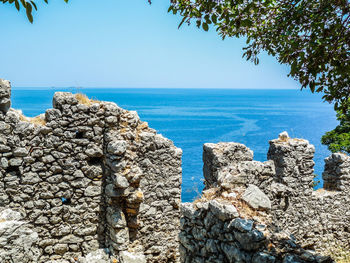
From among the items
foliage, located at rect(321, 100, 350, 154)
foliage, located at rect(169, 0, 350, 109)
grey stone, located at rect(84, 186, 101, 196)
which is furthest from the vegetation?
foliage, located at rect(321, 100, 350, 154)

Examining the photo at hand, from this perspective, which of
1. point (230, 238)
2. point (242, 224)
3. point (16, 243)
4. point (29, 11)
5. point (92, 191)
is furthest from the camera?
point (92, 191)

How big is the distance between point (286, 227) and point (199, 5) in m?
7.09

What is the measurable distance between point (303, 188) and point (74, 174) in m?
7.29

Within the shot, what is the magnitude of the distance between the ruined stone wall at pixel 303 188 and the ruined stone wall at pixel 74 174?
2.50 m

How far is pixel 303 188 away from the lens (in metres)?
11.0

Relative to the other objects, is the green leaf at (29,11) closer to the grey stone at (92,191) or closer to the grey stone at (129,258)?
the grey stone at (92,191)

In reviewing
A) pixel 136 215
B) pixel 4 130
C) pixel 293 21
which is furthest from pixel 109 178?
pixel 293 21

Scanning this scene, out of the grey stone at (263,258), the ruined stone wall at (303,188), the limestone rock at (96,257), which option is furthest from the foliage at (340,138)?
the grey stone at (263,258)

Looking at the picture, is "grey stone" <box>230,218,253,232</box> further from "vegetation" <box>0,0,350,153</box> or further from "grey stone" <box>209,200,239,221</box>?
"vegetation" <box>0,0,350,153</box>

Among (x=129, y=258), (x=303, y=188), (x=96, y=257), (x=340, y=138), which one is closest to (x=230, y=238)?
(x=129, y=258)

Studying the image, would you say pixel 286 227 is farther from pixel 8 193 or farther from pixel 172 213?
pixel 8 193

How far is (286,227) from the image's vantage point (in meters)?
10.2

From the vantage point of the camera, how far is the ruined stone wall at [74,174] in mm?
7609

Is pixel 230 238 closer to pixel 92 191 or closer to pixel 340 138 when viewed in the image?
pixel 92 191
